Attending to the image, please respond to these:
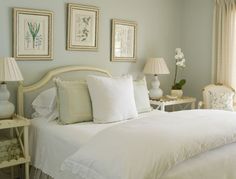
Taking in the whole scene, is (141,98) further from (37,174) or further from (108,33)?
(37,174)

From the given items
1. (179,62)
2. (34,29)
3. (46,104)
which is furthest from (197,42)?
(46,104)

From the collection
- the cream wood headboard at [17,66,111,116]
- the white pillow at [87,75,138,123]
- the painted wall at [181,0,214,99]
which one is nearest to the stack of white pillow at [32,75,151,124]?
the white pillow at [87,75,138,123]

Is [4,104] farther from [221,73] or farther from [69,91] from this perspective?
[221,73]

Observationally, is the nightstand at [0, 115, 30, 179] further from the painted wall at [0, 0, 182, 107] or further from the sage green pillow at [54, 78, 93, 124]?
the painted wall at [0, 0, 182, 107]

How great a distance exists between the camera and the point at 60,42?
360 centimetres

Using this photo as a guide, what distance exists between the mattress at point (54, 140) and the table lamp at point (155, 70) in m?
1.54

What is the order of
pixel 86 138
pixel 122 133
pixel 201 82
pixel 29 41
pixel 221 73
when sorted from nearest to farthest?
1. pixel 122 133
2. pixel 86 138
3. pixel 29 41
4. pixel 221 73
5. pixel 201 82

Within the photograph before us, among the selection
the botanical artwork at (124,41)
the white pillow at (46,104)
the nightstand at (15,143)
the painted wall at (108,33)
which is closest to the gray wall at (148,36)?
the painted wall at (108,33)

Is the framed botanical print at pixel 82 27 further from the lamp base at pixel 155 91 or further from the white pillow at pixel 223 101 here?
the white pillow at pixel 223 101

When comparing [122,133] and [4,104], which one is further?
[4,104]

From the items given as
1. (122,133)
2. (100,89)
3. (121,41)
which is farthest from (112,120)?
(121,41)

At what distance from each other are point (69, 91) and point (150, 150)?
4.21 feet

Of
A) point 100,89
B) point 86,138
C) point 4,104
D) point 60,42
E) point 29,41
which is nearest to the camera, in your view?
point 86,138

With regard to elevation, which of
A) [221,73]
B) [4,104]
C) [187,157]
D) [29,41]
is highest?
→ [29,41]
